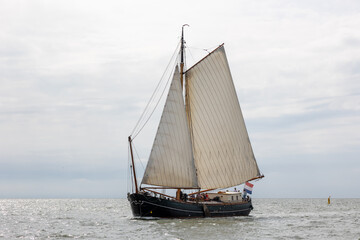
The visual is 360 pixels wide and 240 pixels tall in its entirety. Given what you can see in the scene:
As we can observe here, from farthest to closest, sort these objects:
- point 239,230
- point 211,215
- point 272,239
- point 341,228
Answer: point 211,215 → point 341,228 → point 239,230 → point 272,239

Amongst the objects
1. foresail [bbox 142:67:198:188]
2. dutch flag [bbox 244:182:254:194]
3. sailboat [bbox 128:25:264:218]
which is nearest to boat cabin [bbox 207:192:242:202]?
sailboat [bbox 128:25:264:218]

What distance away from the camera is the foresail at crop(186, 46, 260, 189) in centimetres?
5844

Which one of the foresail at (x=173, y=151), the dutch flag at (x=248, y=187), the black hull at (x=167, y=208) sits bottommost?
the black hull at (x=167, y=208)

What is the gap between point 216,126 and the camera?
2324 inches

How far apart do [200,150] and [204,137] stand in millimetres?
1543

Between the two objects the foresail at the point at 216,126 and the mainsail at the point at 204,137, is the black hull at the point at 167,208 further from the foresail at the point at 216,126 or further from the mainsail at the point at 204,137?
the foresail at the point at 216,126

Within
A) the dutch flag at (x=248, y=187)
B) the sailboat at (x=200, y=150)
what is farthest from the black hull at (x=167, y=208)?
the dutch flag at (x=248, y=187)

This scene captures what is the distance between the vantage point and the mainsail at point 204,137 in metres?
53.8

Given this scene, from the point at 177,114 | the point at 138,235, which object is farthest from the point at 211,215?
the point at 138,235

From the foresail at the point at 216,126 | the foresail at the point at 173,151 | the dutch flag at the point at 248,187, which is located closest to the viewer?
the foresail at the point at 173,151

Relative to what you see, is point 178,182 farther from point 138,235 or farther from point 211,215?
point 138,235

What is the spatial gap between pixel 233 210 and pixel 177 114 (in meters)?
14.2

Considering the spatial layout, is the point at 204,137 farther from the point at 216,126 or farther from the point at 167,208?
the point at 167,208

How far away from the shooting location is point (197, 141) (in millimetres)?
58188
